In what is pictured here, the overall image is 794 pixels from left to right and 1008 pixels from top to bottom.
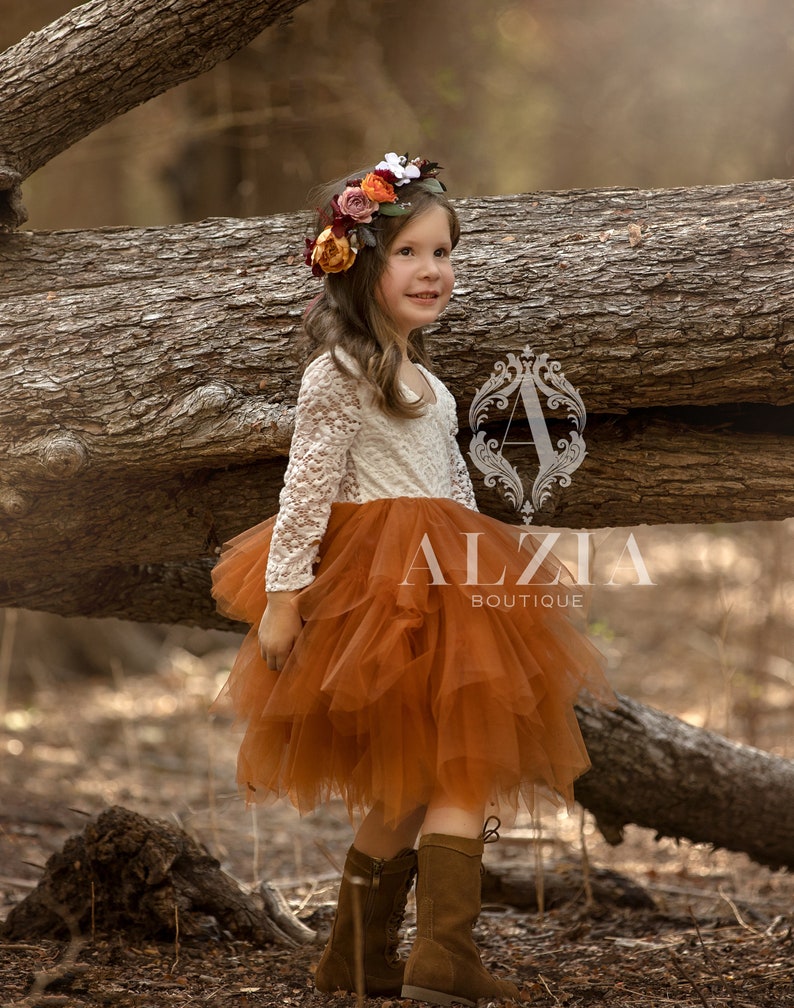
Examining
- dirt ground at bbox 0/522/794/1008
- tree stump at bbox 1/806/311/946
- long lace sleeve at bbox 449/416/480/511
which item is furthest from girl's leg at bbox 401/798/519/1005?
tree stump at bbox 1/806/311/946

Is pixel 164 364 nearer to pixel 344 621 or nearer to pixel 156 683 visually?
pixel 344 621

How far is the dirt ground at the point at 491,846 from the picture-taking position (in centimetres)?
256

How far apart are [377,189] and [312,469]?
0.66 metres

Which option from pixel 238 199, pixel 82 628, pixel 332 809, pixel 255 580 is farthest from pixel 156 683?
pixel 255 580

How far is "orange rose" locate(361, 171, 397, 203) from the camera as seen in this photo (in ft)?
7.71

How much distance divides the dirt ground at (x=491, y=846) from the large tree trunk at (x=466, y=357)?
52 cm

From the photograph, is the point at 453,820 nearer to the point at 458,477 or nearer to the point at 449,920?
the point at 449,920

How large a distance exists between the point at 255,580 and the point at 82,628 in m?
5.58

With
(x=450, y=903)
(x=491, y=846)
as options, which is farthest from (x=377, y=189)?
(x=491, y=846)

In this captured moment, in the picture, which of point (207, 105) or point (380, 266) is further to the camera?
point (207, 105)

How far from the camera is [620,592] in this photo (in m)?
9.25

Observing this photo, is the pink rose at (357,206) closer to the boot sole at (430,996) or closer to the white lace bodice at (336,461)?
the white lace bodice at (336,461)

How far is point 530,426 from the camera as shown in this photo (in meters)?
2.81

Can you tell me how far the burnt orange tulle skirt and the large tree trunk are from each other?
51 cm
